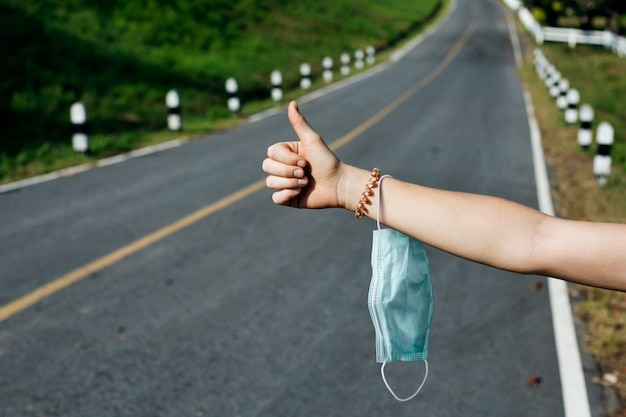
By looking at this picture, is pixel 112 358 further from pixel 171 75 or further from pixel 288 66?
pixel 288 66

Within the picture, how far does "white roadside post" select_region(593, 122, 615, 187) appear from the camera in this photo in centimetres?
1052

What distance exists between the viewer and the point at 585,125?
42.8 feet

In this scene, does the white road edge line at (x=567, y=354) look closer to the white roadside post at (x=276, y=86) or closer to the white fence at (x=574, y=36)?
the white roadside post at (x=276, y=86)

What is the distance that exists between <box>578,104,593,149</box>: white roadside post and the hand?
1139cm

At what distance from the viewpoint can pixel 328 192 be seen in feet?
7.30

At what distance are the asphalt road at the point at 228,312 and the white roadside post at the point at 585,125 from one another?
7.05ft

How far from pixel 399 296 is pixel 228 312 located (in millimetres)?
3522

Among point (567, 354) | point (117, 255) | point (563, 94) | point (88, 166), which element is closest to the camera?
point (567, 354)

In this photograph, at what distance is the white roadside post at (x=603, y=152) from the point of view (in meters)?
10.5

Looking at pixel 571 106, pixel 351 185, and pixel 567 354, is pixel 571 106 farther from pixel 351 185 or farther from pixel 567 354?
pixel 351 185

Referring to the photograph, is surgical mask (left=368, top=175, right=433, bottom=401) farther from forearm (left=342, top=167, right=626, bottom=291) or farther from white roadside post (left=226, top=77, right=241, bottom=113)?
white roadside post (left=226, top=77, right=241, bottom=113)

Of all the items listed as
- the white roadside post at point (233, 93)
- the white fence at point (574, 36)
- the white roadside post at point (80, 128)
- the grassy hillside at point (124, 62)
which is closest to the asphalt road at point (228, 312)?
the white roadside post at point (80, 128)

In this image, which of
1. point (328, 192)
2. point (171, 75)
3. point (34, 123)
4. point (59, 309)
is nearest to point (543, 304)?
point (59, 309)

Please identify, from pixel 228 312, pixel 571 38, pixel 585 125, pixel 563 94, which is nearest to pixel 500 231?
pixel 228 312
